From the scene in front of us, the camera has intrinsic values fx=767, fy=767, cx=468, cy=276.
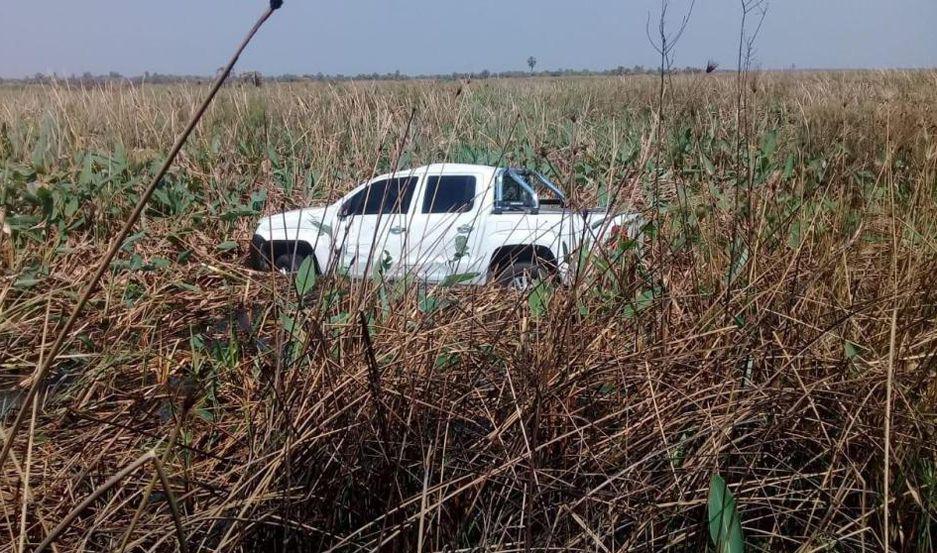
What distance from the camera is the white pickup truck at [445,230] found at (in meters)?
2.17

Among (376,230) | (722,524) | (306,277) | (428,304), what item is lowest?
(722,524)

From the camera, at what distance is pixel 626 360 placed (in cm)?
210

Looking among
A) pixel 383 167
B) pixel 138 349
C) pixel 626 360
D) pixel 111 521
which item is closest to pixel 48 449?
pixel 111 521

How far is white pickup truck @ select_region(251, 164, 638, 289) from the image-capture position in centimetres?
217

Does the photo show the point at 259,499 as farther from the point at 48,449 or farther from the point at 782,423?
the point at 782,423

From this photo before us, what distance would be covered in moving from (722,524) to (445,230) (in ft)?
3.97

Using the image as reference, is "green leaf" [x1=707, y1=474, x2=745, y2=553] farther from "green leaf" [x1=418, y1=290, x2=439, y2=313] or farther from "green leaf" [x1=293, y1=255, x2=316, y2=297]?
"green leaf" [x1=293, y1=255, x2=316, y2=297]

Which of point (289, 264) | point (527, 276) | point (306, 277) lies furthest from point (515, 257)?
point (289, 264)

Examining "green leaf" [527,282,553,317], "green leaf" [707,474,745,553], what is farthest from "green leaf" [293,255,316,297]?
"green leaf" [707,474,745,553]

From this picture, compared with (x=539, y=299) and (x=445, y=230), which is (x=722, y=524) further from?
(x=445, y=230)

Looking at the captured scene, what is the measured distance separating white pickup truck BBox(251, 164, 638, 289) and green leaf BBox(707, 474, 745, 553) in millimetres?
669

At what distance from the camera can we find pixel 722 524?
159cm

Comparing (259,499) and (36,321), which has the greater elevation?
(36,321)

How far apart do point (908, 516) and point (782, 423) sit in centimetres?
37
